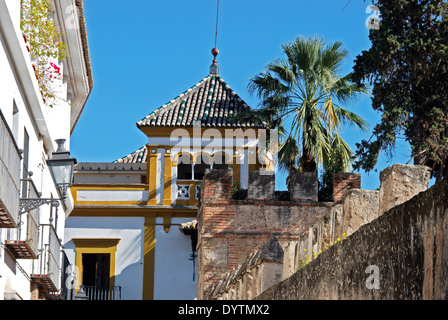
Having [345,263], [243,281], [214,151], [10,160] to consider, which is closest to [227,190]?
[214,151]

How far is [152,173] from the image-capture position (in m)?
36.3

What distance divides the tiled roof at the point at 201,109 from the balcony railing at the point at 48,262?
16998 millimetres

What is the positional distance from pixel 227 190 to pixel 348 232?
17.0 meters

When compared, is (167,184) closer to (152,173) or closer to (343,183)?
(152,173)

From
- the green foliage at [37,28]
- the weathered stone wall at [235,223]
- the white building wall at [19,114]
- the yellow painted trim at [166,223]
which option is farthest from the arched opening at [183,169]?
the green foliage at [37,28]

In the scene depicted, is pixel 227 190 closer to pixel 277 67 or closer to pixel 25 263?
pixel 277 67

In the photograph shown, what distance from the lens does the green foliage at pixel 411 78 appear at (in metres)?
24.1

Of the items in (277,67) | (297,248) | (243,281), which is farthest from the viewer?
(277,67)

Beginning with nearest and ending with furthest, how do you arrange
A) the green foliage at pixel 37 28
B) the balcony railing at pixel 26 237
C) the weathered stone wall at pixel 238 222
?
the balcony railing at pixel 26 237
the green foliage at pixel 37 28
the weathered stone wall at pixel 238 222

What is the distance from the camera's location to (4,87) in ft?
44.0

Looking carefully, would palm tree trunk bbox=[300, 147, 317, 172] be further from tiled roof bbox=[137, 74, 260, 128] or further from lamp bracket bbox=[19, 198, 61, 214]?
lamp bracket bbox=[19, 198, 61, 214]

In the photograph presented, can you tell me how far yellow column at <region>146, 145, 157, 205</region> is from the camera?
36.2 meters

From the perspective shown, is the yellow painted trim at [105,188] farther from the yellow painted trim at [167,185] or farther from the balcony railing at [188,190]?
the balcony railing at [188,190]
